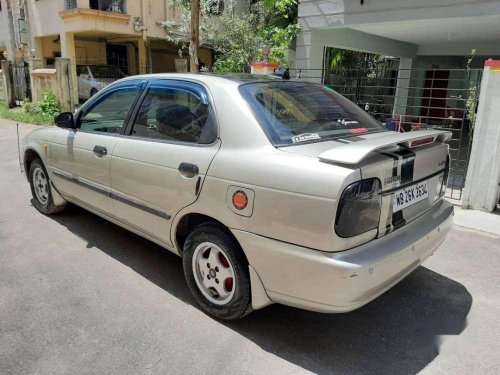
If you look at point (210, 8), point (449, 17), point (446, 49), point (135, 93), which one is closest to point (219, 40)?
point (210, 8)

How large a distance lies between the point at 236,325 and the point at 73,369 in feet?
3.52

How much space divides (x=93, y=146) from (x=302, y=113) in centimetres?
202

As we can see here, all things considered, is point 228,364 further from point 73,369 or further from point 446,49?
point 446,49

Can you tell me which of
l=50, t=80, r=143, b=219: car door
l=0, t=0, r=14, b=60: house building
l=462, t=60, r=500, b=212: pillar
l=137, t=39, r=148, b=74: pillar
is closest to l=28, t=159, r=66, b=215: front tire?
l=50, t=80, r=143, b=219: car door

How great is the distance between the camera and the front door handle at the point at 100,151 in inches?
150

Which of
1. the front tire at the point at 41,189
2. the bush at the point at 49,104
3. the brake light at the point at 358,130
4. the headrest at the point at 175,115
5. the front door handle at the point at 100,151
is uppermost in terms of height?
the headrest at the point at 175,115

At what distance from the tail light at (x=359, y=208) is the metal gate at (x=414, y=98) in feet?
13.6

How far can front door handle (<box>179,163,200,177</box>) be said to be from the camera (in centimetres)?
299

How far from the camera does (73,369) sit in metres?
2.57

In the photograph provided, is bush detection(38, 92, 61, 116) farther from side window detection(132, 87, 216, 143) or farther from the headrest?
the headrest

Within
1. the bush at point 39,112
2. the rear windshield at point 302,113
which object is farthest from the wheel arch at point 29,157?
the bush at point 39,112

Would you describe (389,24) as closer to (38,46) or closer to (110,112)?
(110,112)

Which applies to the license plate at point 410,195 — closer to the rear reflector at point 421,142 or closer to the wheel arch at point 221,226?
the rear reflector at point 421,142

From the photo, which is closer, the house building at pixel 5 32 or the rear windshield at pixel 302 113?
the rear windshield at pixel 302 113
